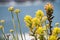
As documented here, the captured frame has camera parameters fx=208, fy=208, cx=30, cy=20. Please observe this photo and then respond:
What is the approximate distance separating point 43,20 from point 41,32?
0.03 meters

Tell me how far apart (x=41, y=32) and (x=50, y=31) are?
0.04m

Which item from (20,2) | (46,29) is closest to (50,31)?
(46,29)

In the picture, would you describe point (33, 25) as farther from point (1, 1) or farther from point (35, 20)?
point (1, 1)

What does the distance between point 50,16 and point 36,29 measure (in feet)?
0.12

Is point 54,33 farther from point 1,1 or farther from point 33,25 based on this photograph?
point 1,1

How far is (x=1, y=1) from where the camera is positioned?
17.1ft

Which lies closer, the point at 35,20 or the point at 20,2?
the point at 35,20

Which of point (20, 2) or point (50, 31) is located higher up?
point (50, 31)

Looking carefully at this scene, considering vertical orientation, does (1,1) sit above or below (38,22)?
below

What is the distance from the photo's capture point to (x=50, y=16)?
1.26 ft

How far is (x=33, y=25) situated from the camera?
37cm

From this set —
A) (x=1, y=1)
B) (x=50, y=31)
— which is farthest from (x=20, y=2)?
(x=50, y=31)

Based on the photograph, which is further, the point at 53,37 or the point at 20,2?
the point at 20,2

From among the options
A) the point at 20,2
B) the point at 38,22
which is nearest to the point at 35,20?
the point at 38,22
